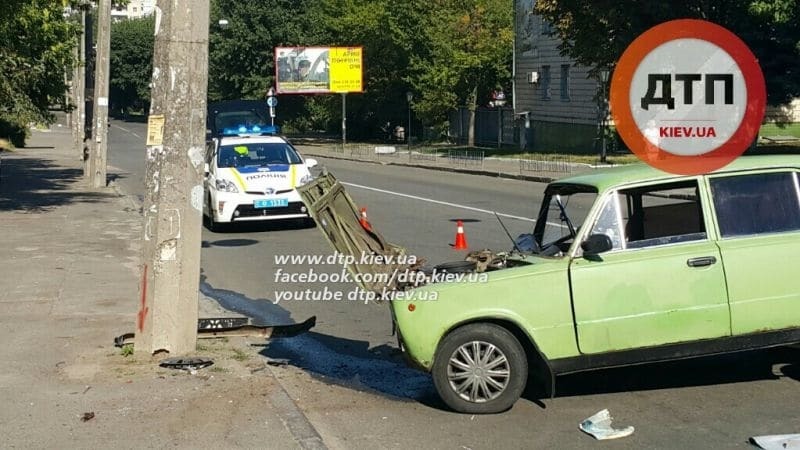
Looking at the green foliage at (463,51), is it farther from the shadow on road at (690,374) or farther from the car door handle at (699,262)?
the car door handle at (699,262)

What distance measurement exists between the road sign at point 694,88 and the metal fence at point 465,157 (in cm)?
693

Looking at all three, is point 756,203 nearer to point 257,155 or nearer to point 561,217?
point 561,217

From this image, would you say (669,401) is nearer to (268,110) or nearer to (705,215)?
(705,215)

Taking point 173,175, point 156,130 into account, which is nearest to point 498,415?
point 173,175

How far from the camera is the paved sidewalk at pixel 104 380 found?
21.6 feet

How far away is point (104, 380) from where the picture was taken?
25.8 ft

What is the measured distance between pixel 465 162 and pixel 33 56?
64.0 feet

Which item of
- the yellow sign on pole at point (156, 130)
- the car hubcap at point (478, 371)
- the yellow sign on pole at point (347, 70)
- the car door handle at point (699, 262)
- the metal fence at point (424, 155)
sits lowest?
the car hubcap at point (478, 371)

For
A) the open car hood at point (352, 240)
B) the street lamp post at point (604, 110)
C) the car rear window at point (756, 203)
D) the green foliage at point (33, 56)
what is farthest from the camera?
the street lamp post at point (604, 110)

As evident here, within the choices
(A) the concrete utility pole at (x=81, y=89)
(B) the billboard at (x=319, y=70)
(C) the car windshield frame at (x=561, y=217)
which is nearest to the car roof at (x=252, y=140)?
(A) the concrete utility pole at (x=81, y=89)

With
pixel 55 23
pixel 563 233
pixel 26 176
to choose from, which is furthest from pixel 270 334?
pixel 26 176

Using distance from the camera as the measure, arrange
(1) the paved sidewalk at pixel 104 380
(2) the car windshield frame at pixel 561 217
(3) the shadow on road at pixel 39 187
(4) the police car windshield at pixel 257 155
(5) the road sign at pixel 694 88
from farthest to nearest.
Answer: (5) the road sign at pixel 694 88, (3) the shadow on road at pixel 39 187, (4) the police car windshield at pixel 257 155, (2) the car windshield frame at pixel 561 217, (1) the paved sidewalk at pixel 104 380

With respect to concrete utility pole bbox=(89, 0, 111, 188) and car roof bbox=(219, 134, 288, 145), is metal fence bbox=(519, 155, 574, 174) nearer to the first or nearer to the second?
concrete utility pole bbox=(89, 0, 111, 188)

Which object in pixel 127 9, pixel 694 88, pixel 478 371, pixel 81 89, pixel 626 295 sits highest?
pixel 127 9
